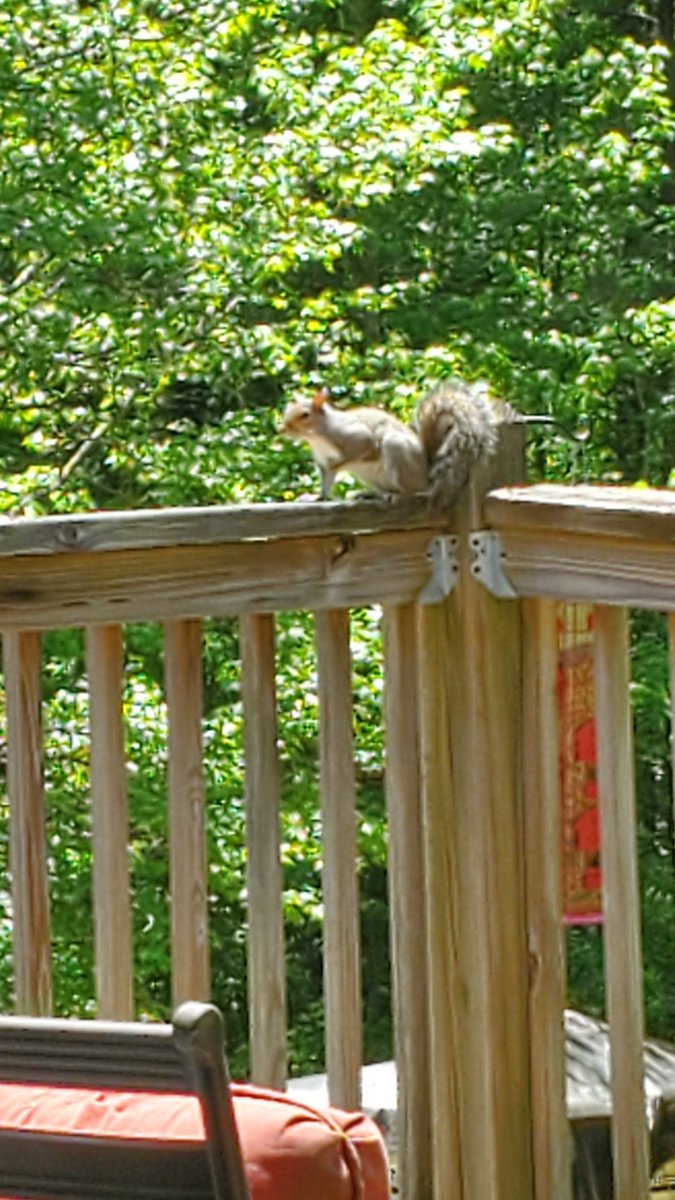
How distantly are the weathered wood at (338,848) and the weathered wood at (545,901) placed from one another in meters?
0.21

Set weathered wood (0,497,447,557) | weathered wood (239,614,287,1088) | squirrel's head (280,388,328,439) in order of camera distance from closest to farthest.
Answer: weathered wood (0,497,447,557) < weathered wood (239,614,287,1088) < squirrel's head (280,388,328,439)

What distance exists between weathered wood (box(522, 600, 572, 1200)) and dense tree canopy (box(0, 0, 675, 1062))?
16.2 ft

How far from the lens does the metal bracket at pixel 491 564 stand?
2.49 meters

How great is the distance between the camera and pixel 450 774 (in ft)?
8.32

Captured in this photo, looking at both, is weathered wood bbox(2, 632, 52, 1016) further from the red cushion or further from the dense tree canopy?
the dense tree canopy

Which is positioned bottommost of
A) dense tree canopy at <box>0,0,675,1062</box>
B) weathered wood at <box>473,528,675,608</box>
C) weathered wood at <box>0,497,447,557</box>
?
weathered wood at <box>473,528,675,608</box>

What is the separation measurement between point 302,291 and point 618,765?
23.8ft

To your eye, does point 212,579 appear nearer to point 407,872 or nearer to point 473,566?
point 473,566

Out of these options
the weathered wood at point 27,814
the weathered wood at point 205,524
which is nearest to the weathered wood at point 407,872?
the weathered wood at point 205,524

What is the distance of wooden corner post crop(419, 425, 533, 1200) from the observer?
98.9 inches

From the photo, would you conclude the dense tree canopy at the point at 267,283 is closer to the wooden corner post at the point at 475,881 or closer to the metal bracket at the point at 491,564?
the wooden corner post at the point at 475,881

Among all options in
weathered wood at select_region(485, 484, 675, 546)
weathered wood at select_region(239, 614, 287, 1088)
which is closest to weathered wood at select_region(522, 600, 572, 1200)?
weathered wood at select_region(485, 484, 675, 546)

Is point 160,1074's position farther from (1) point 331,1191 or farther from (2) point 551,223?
(2) point 551,223

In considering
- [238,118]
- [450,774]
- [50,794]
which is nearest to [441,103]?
[238,118]
